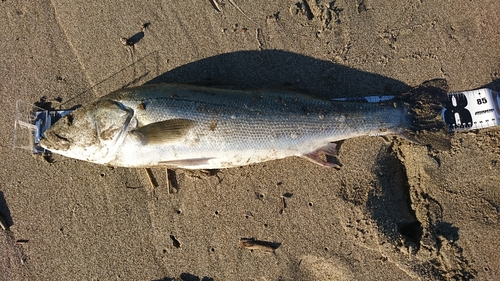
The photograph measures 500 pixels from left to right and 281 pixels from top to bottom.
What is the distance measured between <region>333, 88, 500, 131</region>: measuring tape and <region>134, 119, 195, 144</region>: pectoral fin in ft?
8.25

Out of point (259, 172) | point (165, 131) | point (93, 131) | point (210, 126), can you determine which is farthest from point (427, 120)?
point (93, 131)

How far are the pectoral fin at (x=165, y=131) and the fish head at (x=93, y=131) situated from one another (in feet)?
0.86

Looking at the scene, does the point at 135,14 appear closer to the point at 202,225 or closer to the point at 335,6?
the point at 335,6

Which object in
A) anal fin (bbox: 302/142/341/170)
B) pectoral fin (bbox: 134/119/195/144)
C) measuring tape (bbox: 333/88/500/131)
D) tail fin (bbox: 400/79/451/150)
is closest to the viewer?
pectoral fin (bbox: 134/119/195/144)

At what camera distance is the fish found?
132 inches

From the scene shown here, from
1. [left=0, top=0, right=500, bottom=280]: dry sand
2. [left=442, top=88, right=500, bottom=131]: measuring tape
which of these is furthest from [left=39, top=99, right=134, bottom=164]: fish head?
[left=442, top=88, right=500, bottom=131]: measuring tape

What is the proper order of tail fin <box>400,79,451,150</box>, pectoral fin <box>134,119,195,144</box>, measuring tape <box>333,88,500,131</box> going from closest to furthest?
pectoral fin <box>134,119,195,144</box>
tail fin <box>400,79,451,150</box>
measuring tape <box>333,88,500,131</box>

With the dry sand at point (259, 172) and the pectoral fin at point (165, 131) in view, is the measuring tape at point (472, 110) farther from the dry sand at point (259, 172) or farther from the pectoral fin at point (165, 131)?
the pectoral fin at point (165, 131)

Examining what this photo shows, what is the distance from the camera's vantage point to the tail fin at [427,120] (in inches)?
146

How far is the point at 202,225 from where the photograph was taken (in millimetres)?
3859

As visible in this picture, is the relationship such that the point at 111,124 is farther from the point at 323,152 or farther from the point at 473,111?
the point at 473,111

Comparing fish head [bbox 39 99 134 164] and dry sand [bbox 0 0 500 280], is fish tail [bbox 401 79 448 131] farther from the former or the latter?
fish head [bbox 39 99 134 164]

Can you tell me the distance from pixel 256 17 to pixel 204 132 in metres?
1.76

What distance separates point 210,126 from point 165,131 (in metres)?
0.48
